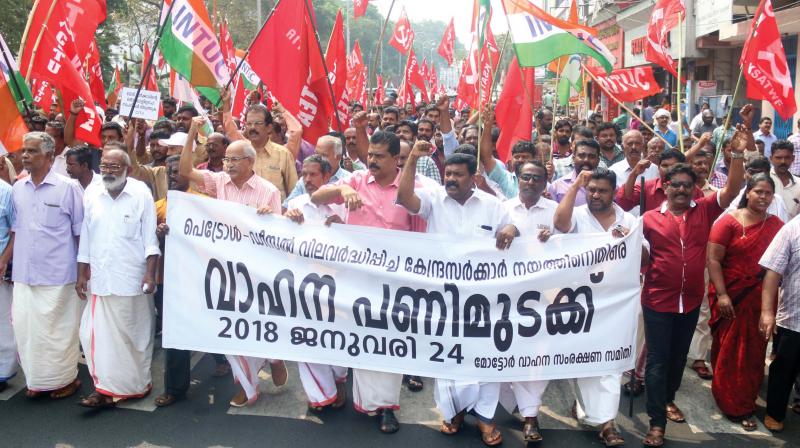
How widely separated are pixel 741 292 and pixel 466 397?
1.96 meters

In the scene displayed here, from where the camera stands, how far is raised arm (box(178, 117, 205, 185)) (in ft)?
16.7

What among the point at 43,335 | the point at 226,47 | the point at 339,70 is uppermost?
the point at 226,47

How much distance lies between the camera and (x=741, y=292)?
186 inches

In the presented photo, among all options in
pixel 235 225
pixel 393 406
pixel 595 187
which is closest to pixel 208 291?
pixel 235 225

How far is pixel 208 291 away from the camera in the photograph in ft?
15.5

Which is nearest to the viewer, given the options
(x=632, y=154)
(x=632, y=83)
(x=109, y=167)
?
(x=109, y=167)

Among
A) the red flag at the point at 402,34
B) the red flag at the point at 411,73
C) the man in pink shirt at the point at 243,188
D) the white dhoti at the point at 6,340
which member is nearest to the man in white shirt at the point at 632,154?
the man in pink shirt at the point at 243,188

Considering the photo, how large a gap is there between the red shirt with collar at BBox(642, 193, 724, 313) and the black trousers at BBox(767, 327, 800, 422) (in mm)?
659

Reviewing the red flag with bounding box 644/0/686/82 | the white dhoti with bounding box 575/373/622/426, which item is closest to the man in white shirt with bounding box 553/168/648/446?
the white dhoti with bounding box 575/373/622/426

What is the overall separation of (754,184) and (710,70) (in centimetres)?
2006

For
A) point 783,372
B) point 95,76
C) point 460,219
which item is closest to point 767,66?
point 783,372

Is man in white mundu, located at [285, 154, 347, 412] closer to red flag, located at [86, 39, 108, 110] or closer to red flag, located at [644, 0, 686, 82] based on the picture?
red flag, located at [86, 39, 108, 110]

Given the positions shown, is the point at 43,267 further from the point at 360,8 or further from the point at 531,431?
the point at 360,8

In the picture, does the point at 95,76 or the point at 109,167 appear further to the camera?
the point at 95,76
